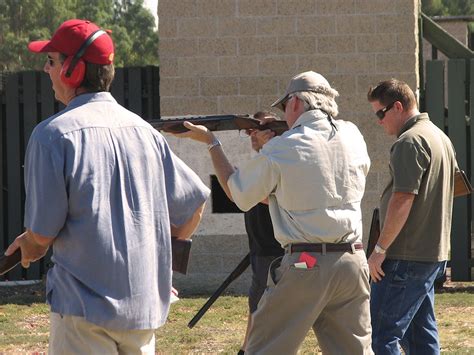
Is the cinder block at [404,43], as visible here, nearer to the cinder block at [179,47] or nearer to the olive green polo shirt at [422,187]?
the cinder block at [179,47]

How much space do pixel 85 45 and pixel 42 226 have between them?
27.2 inches

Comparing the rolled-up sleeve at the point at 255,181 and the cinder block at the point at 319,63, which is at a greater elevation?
the cinder block at the point at 319,63

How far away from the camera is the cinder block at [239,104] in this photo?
11422 mm

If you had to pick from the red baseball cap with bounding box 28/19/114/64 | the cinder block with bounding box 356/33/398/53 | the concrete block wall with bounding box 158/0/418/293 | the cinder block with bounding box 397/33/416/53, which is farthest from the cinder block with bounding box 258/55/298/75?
the red baseball cap with bounding box 28/19/114/64

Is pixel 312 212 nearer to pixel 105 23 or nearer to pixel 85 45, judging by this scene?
pixel 85 45

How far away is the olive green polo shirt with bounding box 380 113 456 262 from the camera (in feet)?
19.5

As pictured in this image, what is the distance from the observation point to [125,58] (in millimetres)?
46594

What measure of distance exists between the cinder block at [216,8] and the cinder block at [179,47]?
307 mm

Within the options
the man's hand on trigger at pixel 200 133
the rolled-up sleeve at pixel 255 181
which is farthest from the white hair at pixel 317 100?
the man's hand on trigger at pixel 200 133

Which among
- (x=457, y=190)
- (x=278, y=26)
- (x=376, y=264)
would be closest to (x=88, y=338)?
(x=376, y=264)

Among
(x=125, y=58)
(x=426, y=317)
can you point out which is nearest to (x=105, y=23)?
(x=125, y=58)

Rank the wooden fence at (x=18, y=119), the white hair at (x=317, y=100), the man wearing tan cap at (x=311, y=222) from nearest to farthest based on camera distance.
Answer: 1. the man wearing tan cap at (x=311, y=222)
2. the white hair at (x=317, y=100)
3. the wooden fence at (x=18, y=119)

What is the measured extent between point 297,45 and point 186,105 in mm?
1333

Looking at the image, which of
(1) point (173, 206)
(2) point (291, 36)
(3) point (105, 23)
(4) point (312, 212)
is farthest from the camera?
(3) point (105, 23)
